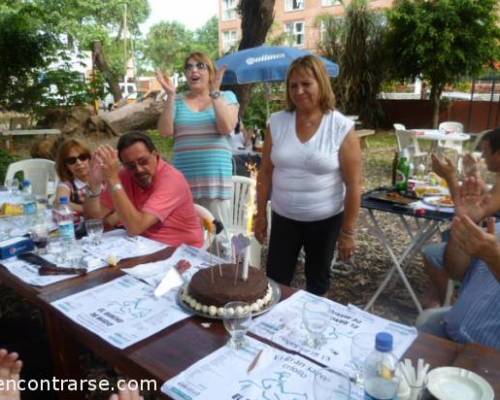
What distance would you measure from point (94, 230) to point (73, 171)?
0.97 metres

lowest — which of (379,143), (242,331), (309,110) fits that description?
(379,143)

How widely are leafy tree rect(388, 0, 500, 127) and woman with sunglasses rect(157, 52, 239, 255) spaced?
34.0 ft

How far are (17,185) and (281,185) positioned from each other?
2.60m

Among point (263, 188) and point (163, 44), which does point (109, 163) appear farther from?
point (163, 44)

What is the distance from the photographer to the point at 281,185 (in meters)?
2.44

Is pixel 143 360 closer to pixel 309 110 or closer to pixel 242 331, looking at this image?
pixel 242 331

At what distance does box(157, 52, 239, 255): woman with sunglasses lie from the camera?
3.03m

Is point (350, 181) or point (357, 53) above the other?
point (357, 53)

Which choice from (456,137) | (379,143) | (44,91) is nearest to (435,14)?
(379,143)

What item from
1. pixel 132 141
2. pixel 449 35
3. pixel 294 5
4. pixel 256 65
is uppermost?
pixel 294 5

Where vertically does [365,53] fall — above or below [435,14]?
below

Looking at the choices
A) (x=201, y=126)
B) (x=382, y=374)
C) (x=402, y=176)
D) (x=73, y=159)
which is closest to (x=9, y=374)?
(x=382, y=374)

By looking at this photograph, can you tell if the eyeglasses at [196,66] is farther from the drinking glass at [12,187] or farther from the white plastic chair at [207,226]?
the drinking glass at [12,187]

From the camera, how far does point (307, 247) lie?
251 cm
